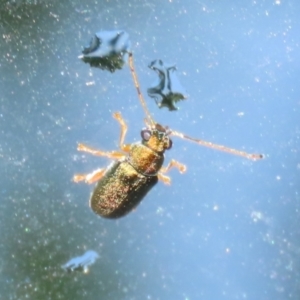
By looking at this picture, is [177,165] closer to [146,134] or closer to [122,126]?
[146,134]

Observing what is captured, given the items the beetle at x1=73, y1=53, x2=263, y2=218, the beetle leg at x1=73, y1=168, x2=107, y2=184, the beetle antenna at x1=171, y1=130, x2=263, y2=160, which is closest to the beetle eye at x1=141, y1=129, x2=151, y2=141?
the beetle at x1=73, y1=53, x2=263, y2=218

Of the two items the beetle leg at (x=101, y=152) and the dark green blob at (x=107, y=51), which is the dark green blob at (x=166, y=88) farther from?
the beetle leg at (x=101, y=152)

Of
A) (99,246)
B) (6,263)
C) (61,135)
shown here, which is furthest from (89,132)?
(6,263)

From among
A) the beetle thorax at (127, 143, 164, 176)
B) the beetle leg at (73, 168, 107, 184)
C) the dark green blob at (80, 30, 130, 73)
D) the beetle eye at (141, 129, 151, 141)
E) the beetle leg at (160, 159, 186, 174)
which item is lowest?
the beetle leg at (73, 168, 107, 184)

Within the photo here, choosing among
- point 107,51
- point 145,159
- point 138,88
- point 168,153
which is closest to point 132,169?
point 145,159

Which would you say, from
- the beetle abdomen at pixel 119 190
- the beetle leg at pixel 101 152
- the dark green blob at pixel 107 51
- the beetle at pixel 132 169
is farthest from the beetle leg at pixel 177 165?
the dark green blob at pixel 107 51

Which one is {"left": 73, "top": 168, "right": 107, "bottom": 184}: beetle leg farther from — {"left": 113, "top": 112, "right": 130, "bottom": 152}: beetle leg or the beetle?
{"left": 113, "top": 112, "right": 130, "bottom": 152}: beetle leg
